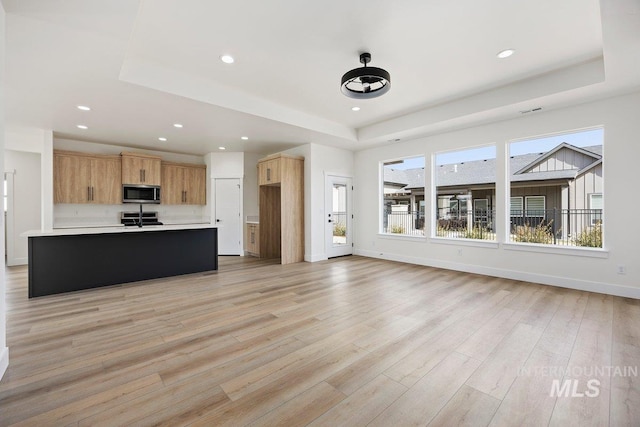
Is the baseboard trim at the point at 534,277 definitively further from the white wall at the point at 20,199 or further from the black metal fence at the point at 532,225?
the white wall at the point at 20,199

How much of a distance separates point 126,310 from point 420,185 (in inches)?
254

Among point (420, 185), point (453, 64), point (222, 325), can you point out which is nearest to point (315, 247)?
point (420, 185)

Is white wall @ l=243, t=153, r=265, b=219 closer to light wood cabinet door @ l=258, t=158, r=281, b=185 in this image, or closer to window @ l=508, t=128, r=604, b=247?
light wood cabinet door @ l=258, t=158, r=281, b=185

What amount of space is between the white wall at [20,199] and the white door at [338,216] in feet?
22.2

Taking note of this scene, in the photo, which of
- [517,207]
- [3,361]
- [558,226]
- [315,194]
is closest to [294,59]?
[315,194]

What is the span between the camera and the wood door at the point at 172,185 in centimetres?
705

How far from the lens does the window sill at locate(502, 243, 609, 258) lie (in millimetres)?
3975

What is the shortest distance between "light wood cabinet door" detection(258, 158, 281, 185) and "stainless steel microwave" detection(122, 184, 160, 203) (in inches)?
105

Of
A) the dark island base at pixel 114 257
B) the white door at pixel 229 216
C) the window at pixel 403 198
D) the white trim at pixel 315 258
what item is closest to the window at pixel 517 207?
the window at pixel 403 198

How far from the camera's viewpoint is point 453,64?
3.49 m

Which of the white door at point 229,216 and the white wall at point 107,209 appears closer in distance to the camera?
the white wall at point 107,209

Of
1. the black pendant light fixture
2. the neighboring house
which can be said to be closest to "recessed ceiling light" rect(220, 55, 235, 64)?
the black pendant light fixture

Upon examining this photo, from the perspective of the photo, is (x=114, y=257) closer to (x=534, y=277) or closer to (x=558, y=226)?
(x=534, y=277)

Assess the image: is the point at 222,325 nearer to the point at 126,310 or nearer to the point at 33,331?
the point at 126,310
